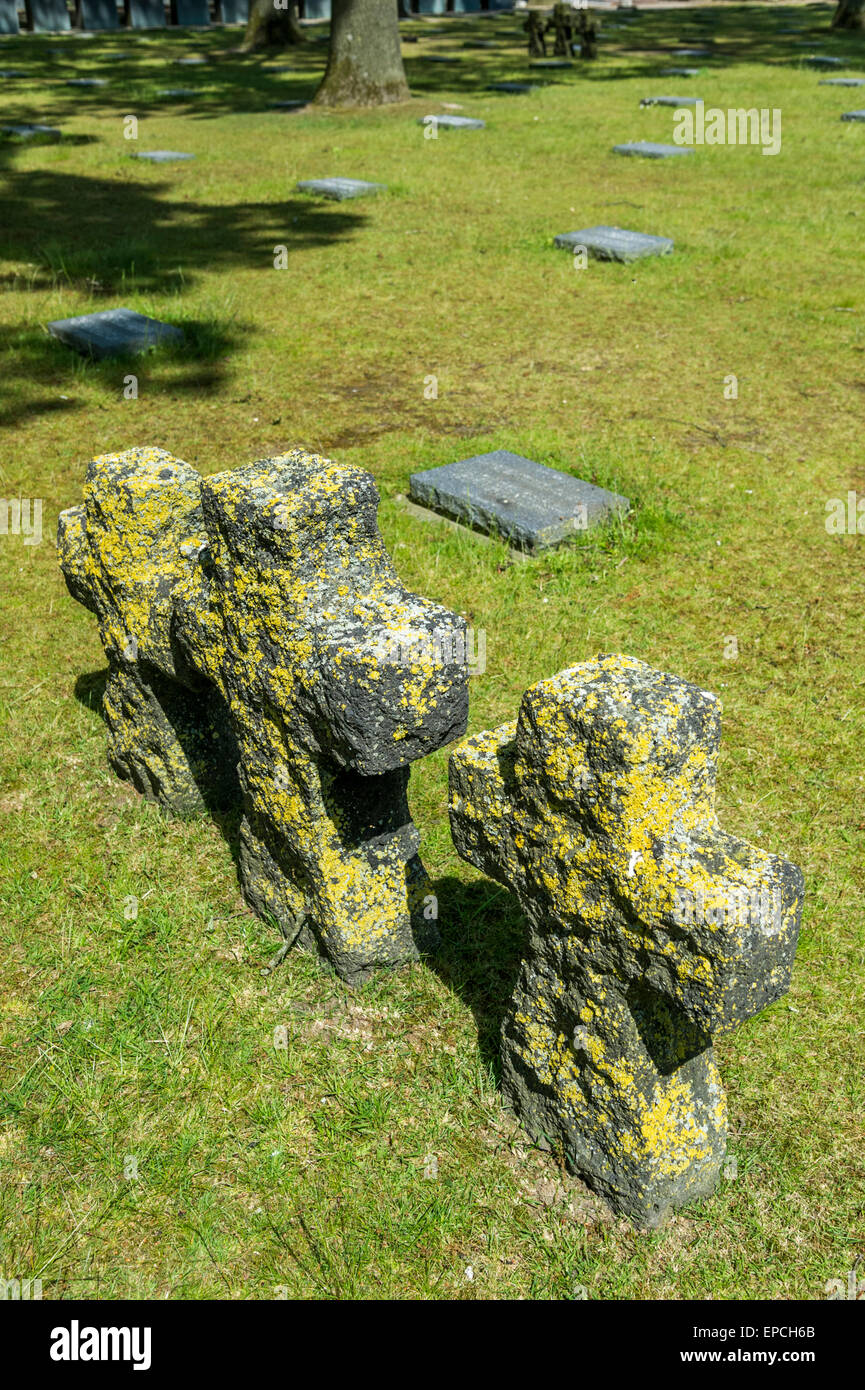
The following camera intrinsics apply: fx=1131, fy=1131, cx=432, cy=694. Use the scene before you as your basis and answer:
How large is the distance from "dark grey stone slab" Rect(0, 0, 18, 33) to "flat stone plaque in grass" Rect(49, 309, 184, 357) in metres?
21.5

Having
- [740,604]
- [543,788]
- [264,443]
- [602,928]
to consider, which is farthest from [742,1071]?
[264,443]

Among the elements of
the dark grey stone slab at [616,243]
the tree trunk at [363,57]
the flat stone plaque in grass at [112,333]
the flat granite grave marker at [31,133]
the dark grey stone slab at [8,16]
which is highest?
the dark grey stone slab at [8,16]

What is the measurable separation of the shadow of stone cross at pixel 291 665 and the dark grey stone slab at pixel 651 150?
11.6 m

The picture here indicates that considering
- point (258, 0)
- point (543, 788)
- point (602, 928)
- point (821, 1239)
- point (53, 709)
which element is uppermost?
point (258, 0)

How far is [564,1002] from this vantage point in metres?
2.51

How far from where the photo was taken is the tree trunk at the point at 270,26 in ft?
75.3

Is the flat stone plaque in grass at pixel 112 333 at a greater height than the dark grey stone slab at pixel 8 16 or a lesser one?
lesser

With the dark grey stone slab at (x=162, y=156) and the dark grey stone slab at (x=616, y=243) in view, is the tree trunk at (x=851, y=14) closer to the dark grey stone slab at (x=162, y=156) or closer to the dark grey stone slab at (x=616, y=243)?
the dark grey stone slab at (x=162, y=156)

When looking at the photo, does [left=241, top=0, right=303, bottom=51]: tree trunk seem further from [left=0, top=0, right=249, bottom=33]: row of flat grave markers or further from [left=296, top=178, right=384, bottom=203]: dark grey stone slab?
[left=296, top=178, right=384, bottom=203]: dark grey stone slab

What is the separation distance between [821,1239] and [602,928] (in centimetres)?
91

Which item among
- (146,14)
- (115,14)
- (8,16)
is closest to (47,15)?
(8,16)

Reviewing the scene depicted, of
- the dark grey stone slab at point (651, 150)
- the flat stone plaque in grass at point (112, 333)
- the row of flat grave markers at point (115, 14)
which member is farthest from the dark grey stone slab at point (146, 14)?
the flat stone plaque in grass at point (112, 333)

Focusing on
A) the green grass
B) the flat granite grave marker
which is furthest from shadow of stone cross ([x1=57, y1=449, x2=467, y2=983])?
the flat granite grave marker

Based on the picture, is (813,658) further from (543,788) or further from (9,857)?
(9,857)
